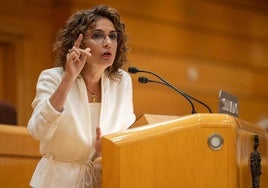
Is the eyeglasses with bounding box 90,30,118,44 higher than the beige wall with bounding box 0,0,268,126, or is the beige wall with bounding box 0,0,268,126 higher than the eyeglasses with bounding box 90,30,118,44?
the beige wall with bounding box 0,0,268,126

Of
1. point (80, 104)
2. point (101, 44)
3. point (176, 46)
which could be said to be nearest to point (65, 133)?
point (80, 104)

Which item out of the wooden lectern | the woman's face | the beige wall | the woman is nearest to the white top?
the woman

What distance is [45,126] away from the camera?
78.8 inches

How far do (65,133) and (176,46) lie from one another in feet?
14.4

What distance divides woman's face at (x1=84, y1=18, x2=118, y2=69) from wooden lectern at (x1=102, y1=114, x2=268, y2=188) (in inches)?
16.2

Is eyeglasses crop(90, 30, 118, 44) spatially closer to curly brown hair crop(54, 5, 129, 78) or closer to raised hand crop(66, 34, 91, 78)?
curly brown hair crop(54, 5, 129, 78)

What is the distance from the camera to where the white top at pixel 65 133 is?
2029mm

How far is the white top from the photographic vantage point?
2.03 metres

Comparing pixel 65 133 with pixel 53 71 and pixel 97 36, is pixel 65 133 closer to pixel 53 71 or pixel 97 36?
pixel 53 71

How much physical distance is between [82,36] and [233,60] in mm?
4958

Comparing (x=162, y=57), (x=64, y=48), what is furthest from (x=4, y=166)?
(x=162, y=57)

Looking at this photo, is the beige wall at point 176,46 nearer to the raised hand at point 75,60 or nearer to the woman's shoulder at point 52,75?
the woman's shoulder at point 52,75

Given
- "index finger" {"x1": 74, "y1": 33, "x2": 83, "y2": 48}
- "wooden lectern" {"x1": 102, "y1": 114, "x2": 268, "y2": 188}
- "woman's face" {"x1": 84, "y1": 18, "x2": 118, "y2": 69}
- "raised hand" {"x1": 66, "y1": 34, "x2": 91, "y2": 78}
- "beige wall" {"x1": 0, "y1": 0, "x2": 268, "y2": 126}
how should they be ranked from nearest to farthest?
"wooden lectern" {"x1": 102, "y1": 114, "x2": 268, "y2": 188} < "raised hand" {"x1": 66, "y1": 34, "x2": 91, "y2": 78} < "index finger" {"x1": 74, "y1": 33, "x2": 83, "y2": 48} < "woman's face" {"x1": 84, "y1": 18, "x2": 118, "y2": 69} < "beige wall" {"x1": 0, "y1": 0, "x2": 268, "y2": 126}

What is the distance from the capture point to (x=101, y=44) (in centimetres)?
219
